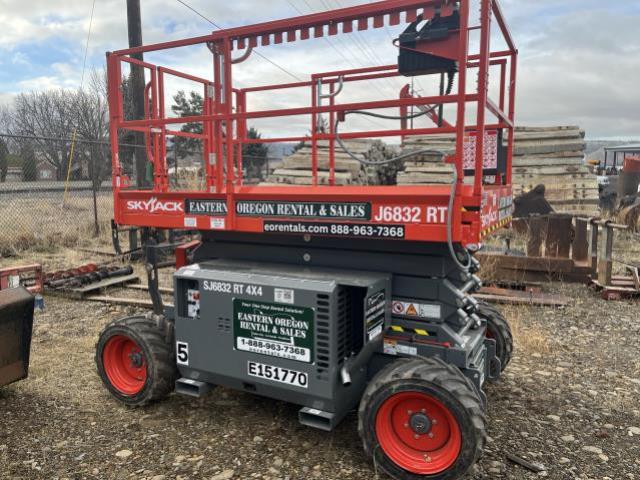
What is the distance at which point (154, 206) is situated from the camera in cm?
395

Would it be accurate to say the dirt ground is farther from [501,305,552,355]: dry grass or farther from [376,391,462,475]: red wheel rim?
[376,391,462,475]: red wheel rim

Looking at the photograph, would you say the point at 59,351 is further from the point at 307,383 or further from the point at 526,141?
the point at 526,141

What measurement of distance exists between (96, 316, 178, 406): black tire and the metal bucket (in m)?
0.61

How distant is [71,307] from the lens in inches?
261

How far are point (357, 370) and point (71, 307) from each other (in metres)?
4.71

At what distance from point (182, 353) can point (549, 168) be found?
1122cm

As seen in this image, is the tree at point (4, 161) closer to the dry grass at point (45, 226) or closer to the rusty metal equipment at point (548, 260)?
the dry grass at point (45, 226)

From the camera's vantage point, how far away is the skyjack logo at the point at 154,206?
384 centimetres

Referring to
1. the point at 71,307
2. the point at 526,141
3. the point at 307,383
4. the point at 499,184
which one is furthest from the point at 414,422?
the point at 526,141

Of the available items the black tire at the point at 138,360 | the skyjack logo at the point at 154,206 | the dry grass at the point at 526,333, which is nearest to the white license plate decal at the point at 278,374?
the black tire at the point at 138,360

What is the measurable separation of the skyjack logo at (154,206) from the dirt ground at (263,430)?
150 cm

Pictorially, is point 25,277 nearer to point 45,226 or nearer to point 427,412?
point 45,226

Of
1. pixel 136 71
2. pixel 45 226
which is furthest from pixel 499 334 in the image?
pixel 45 226

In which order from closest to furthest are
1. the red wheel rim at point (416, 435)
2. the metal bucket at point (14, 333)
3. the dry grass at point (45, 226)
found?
the red wheel rim at point (416, 435), the metal bucket at point (14, 333), the dry grass at point (45, 226)
